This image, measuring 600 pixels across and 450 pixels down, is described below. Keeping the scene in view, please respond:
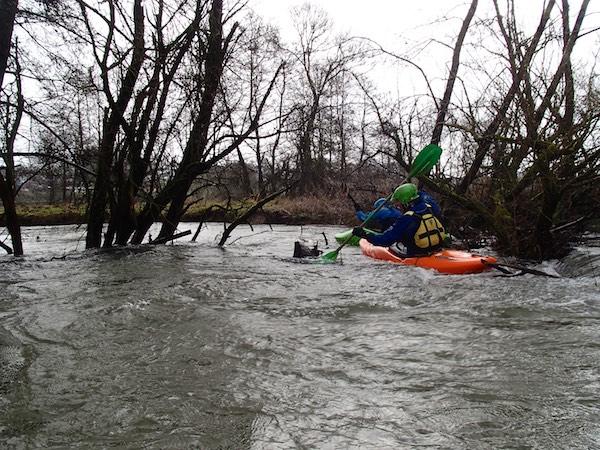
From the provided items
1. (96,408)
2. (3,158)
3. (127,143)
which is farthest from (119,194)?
(96,408)

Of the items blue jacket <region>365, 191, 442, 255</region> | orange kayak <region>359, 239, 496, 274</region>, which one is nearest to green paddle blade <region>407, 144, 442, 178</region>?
blue jacket <region>365, 191, 442, 255</region>

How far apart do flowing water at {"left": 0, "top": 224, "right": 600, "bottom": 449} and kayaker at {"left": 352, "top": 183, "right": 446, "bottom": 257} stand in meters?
1.16

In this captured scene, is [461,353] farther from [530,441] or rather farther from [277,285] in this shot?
[277,285]

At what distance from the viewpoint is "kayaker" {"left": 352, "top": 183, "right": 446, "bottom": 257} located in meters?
6.60

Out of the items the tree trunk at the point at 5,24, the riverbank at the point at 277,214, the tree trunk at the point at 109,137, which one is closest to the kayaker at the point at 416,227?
the tree trunk at the point at 109,137

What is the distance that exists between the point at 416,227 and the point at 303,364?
13.4ft

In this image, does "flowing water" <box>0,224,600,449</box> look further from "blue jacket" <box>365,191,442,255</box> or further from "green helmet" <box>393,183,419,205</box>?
"green helmet" <box>393,183,419,205</box>

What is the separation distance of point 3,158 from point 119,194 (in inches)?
72.7

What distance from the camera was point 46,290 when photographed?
5.00 metres

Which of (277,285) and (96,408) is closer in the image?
(96,408)

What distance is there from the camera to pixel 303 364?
9.66 ft

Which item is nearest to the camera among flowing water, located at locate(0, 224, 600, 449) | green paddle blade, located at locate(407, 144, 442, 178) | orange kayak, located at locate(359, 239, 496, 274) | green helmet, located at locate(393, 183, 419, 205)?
flowing water, located at locate(0, 224, 600, 449)

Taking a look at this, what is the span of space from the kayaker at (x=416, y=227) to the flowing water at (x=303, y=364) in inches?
45.7

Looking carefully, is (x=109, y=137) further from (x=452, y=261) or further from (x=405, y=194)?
(x=452, y=261)
